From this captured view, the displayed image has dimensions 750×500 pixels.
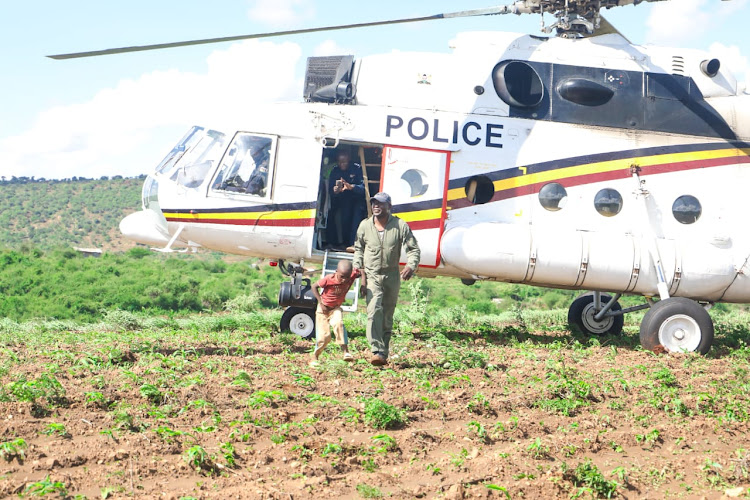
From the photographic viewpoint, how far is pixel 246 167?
1082 centimetres

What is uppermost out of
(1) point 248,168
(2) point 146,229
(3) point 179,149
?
(3) point 179,149

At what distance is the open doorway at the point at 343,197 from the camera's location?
11117 mm

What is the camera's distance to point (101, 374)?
7742 millimetres

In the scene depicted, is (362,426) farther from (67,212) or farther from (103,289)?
(67,212)

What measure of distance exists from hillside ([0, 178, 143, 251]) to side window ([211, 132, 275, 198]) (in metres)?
48.8

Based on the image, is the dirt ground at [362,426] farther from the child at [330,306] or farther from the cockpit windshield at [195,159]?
the cockpit windshield at [195,159]

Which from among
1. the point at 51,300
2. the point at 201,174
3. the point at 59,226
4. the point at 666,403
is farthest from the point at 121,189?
the point at 666,403

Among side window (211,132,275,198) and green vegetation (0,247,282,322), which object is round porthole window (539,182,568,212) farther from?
green vegetation (0,247,282,322)

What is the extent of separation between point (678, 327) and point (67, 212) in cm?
6665

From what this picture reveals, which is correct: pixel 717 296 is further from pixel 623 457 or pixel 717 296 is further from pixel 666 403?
pixel 623 457

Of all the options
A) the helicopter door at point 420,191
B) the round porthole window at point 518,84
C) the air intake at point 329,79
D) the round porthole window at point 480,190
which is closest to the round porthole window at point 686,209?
the round porthole window at point 518,84

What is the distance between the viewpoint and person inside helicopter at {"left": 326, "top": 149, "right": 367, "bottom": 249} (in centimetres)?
1133

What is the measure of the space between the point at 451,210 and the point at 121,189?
73702mm

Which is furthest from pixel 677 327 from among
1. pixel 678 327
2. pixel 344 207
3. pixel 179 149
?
pixel 179 149
